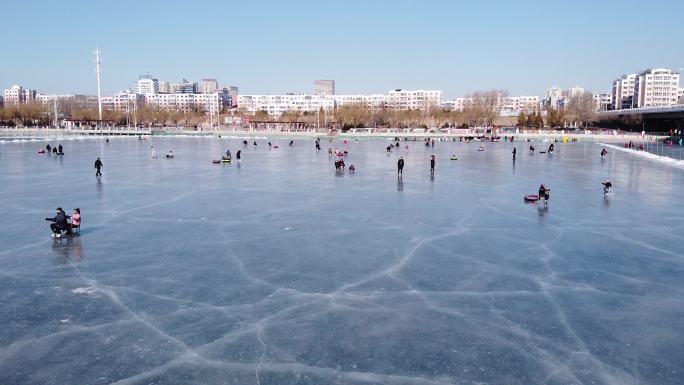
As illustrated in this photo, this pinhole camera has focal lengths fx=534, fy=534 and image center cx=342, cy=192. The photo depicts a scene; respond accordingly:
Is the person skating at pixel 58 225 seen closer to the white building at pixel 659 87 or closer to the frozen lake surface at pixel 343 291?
the frozen lake surface at pixel 343 291

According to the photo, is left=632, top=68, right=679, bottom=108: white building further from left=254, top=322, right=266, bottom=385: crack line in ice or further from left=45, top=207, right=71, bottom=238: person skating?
left=254, top=322, right=266, bottom=385: crack line in ice

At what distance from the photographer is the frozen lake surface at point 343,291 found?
683cm

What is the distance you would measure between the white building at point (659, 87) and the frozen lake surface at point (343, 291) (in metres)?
191

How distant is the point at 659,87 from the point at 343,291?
207319 millimetres

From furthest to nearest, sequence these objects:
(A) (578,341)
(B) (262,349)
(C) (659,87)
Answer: (C) (659,87) → (A) (578,341) → (B) (262,349)

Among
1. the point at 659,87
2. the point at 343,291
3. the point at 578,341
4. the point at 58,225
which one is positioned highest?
the point at 659,87

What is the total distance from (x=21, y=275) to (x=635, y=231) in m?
14.8

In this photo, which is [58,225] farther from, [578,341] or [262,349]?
[578,341]

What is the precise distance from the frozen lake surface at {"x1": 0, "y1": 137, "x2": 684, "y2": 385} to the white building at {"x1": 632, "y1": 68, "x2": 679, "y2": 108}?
191m

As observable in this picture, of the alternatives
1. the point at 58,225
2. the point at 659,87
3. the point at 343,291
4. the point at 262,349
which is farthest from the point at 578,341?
the point at 659,87

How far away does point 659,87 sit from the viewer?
7175 inches

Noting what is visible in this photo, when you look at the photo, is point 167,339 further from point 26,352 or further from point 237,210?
point 237,210

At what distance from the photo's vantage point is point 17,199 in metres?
19.4

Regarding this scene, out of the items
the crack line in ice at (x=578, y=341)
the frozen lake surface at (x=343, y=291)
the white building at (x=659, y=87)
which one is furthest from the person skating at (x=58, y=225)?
the white building at (x=659, y=87)
